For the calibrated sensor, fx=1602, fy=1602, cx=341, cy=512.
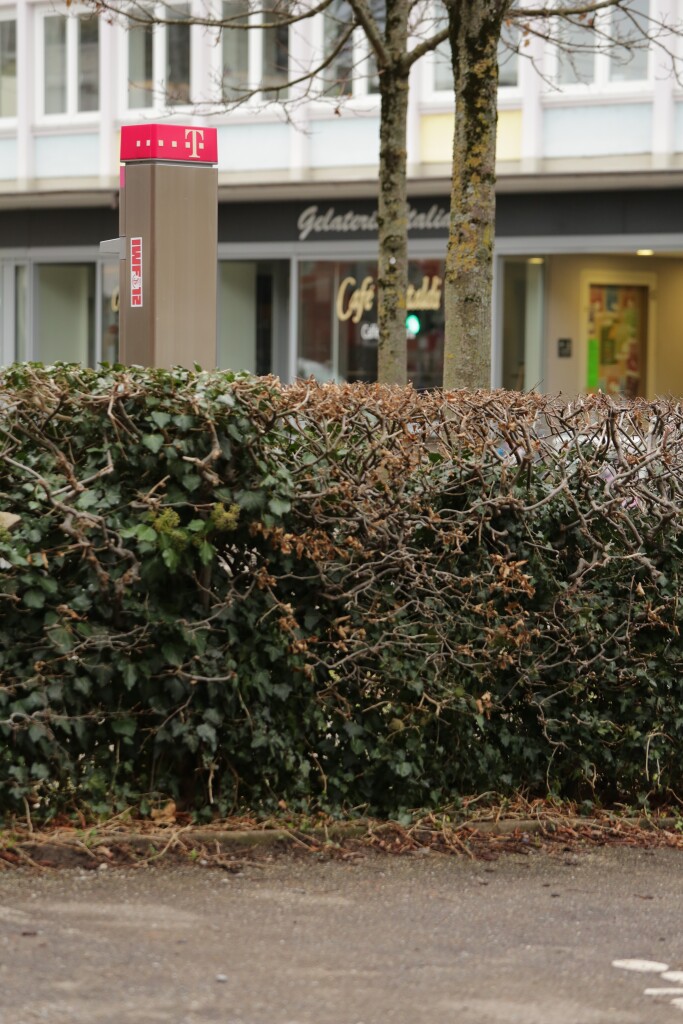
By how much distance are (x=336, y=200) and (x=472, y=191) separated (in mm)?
15777

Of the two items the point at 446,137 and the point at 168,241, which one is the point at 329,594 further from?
the point at 446,137

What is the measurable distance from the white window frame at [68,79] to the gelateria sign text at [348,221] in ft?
14.0

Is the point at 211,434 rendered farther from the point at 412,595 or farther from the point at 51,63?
the point at 51,63

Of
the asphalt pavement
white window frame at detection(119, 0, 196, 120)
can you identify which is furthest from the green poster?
the asphalt pavement

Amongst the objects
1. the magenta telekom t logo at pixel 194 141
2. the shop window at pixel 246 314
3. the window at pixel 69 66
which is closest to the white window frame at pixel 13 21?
A: the window at pixel 69 66

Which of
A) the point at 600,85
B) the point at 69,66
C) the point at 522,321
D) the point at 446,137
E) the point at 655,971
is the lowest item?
the point at 655,971

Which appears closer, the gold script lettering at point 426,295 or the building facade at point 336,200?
the building facade at point 336,200

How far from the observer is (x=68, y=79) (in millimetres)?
26500

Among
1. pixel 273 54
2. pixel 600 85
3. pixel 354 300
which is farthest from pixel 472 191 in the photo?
pixel 273 54

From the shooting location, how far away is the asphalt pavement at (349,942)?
4082mm

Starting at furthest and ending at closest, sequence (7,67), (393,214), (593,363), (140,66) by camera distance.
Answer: (7,67), (140,66), (593,363), (393,214)

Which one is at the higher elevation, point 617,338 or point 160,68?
point 160,68

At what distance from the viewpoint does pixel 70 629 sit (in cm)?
538

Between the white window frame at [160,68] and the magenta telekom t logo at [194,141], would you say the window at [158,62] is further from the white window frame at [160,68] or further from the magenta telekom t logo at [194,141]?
the magenta telekom t logo at [194,141]
